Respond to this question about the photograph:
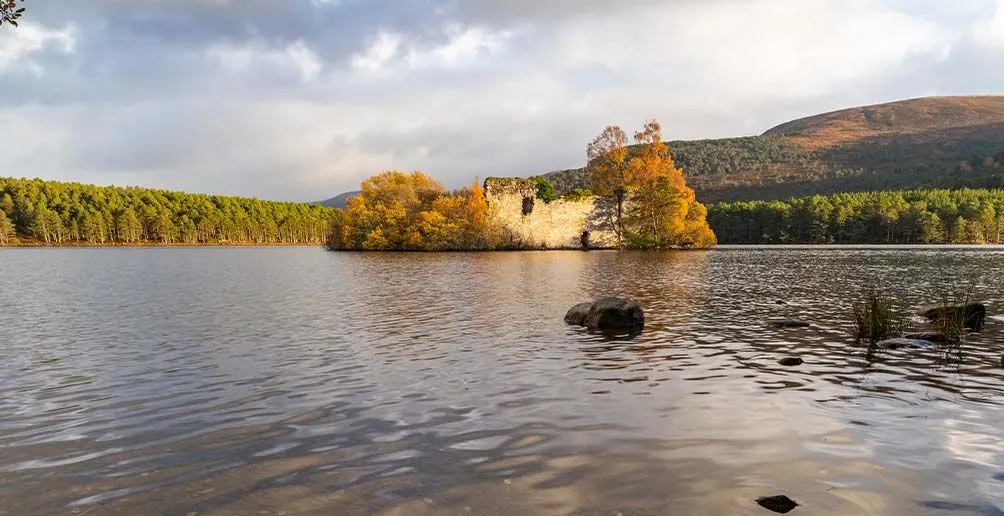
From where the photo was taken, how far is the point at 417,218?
7569 cm

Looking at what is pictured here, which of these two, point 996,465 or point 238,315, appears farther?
point 238,315

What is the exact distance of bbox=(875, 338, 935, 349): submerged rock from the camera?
12391 millimetres

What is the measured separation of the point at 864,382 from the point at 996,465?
3.62 metres

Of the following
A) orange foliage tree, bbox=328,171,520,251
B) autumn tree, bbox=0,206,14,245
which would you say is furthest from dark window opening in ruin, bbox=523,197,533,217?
autumn tree, bbox=0,206,14,245

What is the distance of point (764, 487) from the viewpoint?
5.52 meters

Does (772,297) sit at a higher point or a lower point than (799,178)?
lower

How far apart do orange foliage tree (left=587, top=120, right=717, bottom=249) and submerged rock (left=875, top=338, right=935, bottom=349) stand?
5350cm

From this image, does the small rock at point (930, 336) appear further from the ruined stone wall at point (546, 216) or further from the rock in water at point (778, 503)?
the ruined stone wall at point (546, 216)

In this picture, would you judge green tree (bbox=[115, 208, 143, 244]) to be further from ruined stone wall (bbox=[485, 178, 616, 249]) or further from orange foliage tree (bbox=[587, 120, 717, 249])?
orange foliage tree (bbox=[587, 120, 717, 249])

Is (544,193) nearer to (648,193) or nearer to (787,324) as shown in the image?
(648,193)

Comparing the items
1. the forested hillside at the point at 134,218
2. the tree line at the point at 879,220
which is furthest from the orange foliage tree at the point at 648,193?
the forested hillside at the point at 134,218

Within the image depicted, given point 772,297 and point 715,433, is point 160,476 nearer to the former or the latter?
point 715,433

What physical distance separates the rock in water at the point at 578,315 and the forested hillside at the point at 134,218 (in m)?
117

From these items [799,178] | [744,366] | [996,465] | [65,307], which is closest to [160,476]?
[996,465]
